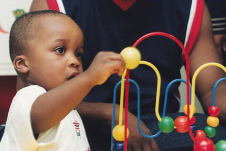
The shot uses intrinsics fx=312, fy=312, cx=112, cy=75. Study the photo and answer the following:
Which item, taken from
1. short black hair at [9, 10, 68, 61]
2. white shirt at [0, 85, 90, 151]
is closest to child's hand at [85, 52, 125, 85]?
white shirt at [0, 85, 90, 151]

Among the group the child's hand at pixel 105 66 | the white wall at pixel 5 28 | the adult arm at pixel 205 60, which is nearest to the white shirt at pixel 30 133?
the child's hand at pixel 105 66

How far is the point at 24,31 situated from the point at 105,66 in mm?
312

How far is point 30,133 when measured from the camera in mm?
552

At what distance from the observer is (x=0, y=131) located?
75 cm

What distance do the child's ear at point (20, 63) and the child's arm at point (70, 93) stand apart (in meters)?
0.16

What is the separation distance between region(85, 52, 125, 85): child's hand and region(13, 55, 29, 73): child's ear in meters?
0.24

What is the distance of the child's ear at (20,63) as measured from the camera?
69cm

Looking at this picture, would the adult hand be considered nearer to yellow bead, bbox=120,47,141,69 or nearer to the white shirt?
the white shirt

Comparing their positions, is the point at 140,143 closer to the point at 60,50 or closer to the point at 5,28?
the point at 60,50

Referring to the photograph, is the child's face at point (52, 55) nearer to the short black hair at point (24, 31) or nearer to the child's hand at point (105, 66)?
the short black hair at point (24, 31)

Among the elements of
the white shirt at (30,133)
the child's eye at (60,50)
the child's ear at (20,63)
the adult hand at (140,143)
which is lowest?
the adult hand at (140,143)

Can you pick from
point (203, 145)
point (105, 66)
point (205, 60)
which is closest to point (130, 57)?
point (105, 66)

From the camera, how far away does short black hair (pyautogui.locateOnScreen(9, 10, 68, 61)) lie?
71 cm

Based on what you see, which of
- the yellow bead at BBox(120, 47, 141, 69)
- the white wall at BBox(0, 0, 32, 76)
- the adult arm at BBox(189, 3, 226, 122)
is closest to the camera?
the yellow bead at BBox(120, 47, 141, 69)
